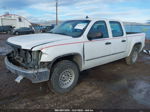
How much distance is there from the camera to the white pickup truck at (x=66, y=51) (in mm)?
3016

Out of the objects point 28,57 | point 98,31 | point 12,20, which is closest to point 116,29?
point 98,31

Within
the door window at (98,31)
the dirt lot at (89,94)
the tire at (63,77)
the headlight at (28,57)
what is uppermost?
the door window at (98,31)

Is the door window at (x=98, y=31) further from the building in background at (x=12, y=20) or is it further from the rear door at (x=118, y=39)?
the building in background at (x=12, y=20)

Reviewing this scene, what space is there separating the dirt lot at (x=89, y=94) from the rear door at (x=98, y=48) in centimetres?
71

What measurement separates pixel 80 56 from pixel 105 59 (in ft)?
3.99

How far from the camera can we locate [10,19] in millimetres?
39594

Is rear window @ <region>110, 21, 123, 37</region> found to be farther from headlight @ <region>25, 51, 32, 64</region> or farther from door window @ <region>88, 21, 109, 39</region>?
headlight @ <region>25, 51, 32, 64</region>

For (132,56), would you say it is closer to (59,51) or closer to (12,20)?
(59,51)

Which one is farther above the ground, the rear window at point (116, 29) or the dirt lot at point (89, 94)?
the rear window at point (116, 29)

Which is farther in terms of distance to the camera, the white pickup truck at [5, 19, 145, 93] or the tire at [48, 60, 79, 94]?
the tire at [48, 60, 79, 94]

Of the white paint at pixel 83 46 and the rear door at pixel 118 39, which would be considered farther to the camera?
the rear door at pixel 118 39

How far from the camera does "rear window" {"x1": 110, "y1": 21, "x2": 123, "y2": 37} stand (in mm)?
4770

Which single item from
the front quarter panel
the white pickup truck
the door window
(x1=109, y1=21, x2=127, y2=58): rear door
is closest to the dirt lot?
the white pickup truck

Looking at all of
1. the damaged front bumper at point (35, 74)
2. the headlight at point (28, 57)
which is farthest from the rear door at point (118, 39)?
the headlight at point (28, 57)
